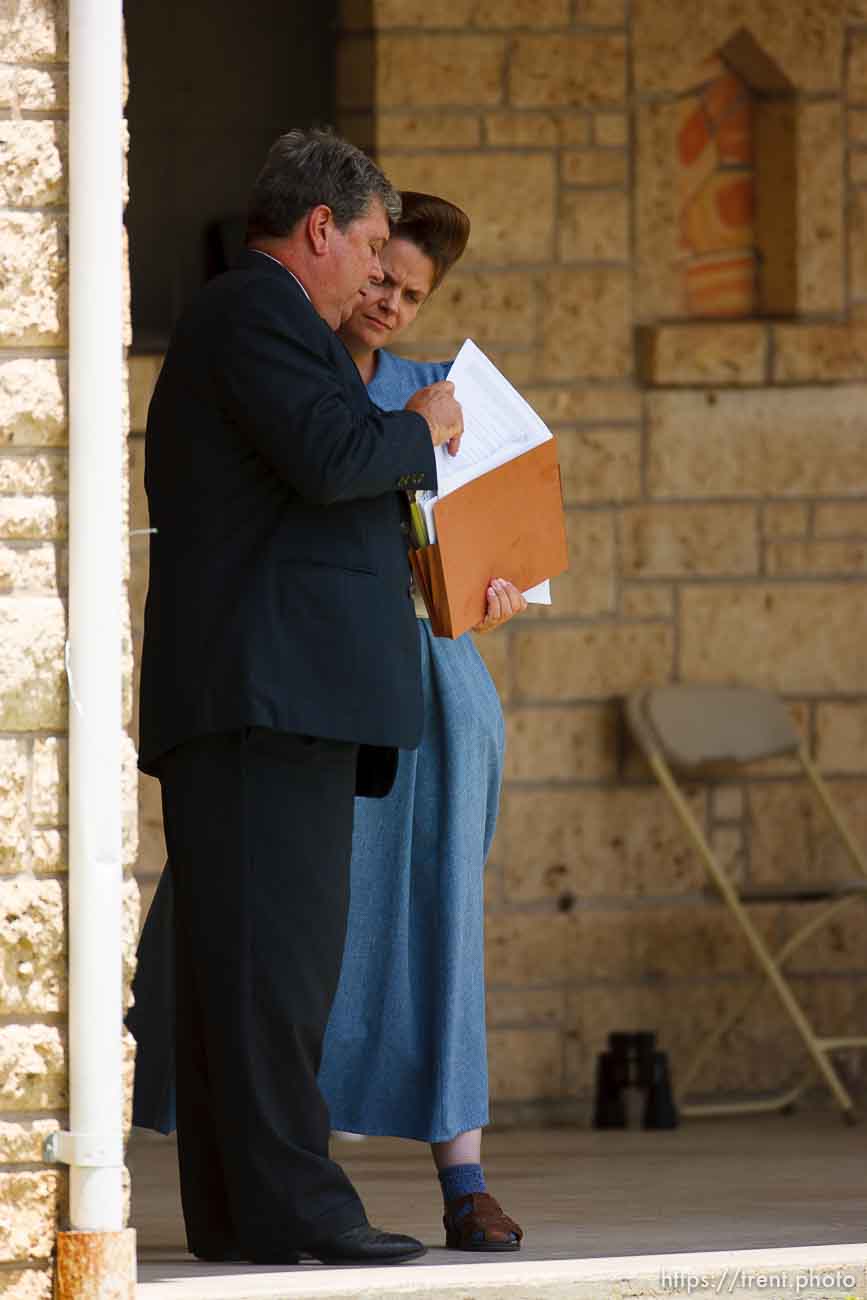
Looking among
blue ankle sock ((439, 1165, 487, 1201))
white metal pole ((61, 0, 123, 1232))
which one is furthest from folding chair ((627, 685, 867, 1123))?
white metal pole ((61, 0, 123, 1232))

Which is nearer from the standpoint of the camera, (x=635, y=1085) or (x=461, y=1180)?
(x=461, y=1180)

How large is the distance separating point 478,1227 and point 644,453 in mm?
2854

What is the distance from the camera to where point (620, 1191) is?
4309mm

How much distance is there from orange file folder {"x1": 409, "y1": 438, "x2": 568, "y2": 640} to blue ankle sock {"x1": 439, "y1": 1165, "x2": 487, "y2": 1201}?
2.54 feet

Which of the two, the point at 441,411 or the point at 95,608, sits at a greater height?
the point at 441,411

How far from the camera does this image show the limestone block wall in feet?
18.8

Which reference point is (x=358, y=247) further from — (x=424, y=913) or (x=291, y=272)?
(x=424, y=913)

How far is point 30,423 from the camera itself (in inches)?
115

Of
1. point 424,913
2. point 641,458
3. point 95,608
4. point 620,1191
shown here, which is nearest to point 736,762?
point 641,458

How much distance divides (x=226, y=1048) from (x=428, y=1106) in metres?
0.48

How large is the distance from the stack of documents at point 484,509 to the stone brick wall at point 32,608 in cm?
59

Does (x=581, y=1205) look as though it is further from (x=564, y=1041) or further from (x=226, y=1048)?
(x=564, y=1041)

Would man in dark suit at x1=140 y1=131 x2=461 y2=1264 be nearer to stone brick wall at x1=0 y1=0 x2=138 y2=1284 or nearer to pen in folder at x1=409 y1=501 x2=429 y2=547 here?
pen in folder at x1=409 y1=501 x2=429 y2=547

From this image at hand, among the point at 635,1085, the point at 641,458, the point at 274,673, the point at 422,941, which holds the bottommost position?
the point at 635,1085
